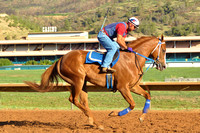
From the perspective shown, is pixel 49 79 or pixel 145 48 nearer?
pixel 145 48

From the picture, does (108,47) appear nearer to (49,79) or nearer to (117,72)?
(117,72)

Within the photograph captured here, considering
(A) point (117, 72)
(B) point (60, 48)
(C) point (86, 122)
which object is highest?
(A) point (117, 72)

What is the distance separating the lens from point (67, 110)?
35.7 ft

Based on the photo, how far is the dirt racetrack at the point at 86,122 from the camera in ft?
24.7

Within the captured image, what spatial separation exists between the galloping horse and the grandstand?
62211mm

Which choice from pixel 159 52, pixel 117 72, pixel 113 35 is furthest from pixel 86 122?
pixel 159 52

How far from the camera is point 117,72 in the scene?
7.71m

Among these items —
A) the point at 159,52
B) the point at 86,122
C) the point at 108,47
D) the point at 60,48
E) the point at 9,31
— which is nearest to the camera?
the point at 108,47

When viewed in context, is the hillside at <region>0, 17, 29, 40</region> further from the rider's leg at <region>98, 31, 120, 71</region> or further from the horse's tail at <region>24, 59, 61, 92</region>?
the rider's leg at <region>98, 31, 120, 71</region>

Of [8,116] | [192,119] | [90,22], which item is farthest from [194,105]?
[90,22]

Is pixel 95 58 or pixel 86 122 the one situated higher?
pixel 95 58

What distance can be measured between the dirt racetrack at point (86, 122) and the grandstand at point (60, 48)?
2393 inches

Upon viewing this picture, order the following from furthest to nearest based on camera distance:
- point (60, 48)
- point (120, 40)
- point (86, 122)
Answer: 1. point (60, 48)
2. point (86, 122)
3. point (120, 40)

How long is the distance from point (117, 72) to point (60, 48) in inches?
2774
